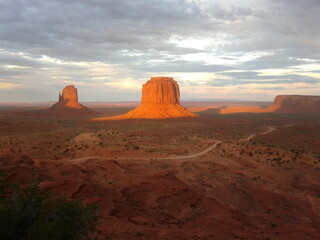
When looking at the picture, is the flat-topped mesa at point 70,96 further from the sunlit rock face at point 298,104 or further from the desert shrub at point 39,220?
the desert shrub at point 39,220

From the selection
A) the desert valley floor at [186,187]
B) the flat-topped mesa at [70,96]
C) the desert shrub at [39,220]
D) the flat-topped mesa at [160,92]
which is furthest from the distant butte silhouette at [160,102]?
the desert shrub at [39,220]

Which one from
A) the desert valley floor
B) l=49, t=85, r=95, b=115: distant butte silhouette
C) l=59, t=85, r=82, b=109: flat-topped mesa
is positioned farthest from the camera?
l=59, t=85, r=82, b=109: flat-topped mesa

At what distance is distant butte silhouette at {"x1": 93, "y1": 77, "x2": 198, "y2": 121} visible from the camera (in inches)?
3428

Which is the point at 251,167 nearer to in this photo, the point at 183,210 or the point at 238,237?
the point at 183,210

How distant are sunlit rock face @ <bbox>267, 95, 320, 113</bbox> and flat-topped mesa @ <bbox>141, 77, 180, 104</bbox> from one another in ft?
227

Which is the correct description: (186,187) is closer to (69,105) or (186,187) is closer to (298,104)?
(69,105)

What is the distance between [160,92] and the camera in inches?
3706

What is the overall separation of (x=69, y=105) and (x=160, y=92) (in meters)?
46.6

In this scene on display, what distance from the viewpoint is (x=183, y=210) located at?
54.5 ft

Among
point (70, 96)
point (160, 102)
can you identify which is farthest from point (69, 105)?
point (160, 102)

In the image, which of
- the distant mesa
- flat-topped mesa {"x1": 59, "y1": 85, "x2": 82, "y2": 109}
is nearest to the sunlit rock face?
the distant mesa

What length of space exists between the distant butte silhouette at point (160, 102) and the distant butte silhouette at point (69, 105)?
1281 inches

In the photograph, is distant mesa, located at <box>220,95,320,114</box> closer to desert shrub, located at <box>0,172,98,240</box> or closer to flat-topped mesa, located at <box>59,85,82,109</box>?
flat-topped mesa, located at <box>59,85,82,109</box>

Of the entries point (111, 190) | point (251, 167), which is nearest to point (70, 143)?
point (111, 190)
